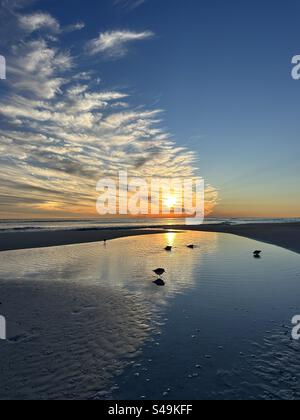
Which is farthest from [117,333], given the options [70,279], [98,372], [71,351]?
[70,279]

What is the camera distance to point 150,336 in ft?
27.0

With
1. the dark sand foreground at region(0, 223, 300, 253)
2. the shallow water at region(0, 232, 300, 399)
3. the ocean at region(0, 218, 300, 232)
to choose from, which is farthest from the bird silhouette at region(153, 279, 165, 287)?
the ocean at region(0, 218, 300, 232)

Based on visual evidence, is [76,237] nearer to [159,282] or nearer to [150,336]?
[159,282]

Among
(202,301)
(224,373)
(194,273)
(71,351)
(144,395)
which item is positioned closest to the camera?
(144,395)

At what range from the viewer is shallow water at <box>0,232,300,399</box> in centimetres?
579

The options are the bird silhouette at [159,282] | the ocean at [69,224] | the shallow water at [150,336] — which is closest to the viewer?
the shallow water at [150,336]

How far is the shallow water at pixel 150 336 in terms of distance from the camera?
19.0 feet

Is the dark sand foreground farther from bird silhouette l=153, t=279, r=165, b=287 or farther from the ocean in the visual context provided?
bird silhouette l=153, t=279, r=165, b=287

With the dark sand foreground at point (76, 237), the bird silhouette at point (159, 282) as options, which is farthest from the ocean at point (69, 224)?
the bird silhouette at point (159, 282)

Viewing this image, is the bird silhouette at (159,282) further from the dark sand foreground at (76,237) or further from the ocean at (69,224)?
the ocean at (69,224)
